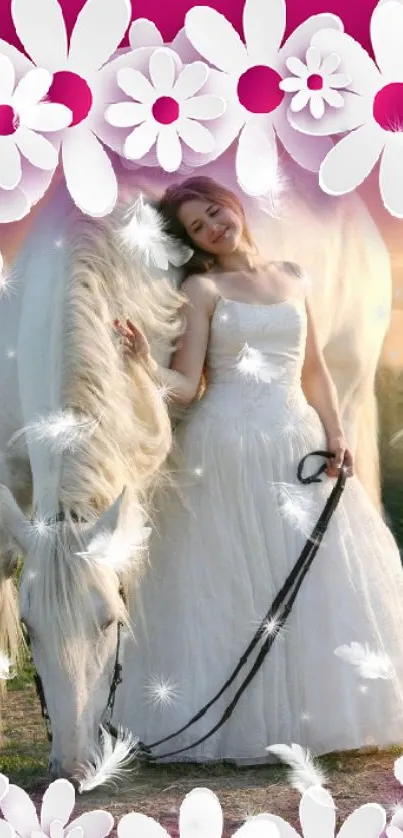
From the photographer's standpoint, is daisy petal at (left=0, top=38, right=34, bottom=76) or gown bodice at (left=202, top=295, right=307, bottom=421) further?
gown bodice at (left=202, top=295, right=307, bottom=421)

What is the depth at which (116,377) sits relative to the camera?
161 cm

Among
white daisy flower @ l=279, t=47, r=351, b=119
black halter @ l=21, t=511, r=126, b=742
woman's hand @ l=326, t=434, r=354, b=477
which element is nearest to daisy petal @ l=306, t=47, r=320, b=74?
white daisy flower @ l=279, t=47, r=351, b=119

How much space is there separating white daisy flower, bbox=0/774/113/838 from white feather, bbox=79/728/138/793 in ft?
0.15

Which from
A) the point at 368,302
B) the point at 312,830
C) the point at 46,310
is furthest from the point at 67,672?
the point at 368,302

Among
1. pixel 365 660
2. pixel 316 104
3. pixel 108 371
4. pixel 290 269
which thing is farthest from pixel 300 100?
pixel 365 660

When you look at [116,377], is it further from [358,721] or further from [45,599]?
[358,721]

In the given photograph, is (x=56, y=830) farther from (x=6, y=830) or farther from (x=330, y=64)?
(x=330, y=64)

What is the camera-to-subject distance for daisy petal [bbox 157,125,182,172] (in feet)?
5.22

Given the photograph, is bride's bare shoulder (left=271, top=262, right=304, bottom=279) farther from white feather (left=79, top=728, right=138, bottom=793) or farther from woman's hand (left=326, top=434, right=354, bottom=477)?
white feather (left=79, top=728, right=138, bottom=793)

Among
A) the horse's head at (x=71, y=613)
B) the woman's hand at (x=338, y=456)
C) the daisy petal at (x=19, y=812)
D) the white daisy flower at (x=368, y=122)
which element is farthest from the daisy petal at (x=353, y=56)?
the daisy petal at (x=19, y=812)

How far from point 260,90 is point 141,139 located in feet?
0.60

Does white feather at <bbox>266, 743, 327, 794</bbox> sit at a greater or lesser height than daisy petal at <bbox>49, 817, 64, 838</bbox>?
lesser

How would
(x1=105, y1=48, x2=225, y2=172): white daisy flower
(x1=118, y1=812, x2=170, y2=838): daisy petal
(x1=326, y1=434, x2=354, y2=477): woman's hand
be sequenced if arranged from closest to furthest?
(x1=118, y1=812, x2=170, y2=838): daisy petal, (x1=105, y1=48, x2=225, y2=172): white daisy flower, (x1=326, y1=434, x2=354, y2=477): woman's hand

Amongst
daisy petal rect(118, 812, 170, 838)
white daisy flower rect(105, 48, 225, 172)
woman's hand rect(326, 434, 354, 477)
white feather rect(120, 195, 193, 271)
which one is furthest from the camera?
woman's hand rect(326, 434, 354, 477)
